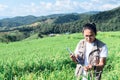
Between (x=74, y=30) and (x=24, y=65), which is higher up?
(x=24, y=65)

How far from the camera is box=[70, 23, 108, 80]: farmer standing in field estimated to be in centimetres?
720

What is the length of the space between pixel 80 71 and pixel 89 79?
94cm

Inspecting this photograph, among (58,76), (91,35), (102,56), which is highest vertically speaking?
(91,35)

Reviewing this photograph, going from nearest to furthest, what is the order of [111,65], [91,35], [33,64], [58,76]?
[91,35] → [58,76] → [111,65] → [33,64]

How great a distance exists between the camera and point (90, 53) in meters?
Result: 7.45

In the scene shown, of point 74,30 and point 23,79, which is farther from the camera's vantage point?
point 74,30

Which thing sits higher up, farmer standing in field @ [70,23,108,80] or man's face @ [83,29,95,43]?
man's face @ [83,29,95,43]

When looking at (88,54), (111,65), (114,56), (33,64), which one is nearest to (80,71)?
(88,54)

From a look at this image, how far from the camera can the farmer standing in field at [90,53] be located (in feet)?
23.6

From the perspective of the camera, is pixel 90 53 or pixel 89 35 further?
pixel 90 53

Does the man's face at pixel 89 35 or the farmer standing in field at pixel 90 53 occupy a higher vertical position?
the man's face at pixel 89 35

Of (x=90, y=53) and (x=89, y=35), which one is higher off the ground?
(x=89, y=35)

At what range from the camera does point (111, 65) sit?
49.7ft

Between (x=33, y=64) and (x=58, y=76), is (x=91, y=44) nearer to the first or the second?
(x=58, y=76)
